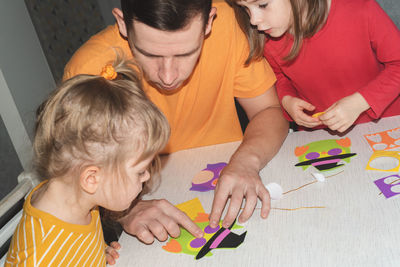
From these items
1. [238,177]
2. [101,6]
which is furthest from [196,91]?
[101,6]

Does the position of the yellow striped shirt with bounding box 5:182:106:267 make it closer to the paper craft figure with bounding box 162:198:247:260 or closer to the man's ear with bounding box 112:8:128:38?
the paper craft figure with bounding box 162:198:247:260

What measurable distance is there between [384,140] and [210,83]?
1.90 feet

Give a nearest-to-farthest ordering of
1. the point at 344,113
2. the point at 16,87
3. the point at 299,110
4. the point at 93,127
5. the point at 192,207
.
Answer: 1. the point at 93,127
2. the point at 192,207
3. the point at 344,113
4. the point at 299,110
5. the point at 16,87

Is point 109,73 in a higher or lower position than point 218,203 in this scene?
higher

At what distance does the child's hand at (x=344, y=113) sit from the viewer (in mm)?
1191

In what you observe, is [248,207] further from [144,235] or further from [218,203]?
[144,235]

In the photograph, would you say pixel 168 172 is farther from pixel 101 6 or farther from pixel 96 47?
pixel 101 6

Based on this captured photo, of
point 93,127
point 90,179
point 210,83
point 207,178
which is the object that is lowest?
point 207,178

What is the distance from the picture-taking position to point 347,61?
1345 mm

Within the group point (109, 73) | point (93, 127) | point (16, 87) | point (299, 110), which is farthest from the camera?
point (16, 87)

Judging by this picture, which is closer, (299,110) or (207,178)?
(207,178)

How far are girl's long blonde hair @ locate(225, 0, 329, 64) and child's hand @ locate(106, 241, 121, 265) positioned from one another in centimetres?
72

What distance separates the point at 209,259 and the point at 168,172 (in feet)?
1.35

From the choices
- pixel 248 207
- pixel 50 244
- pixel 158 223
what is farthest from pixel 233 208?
pixel 50 244
